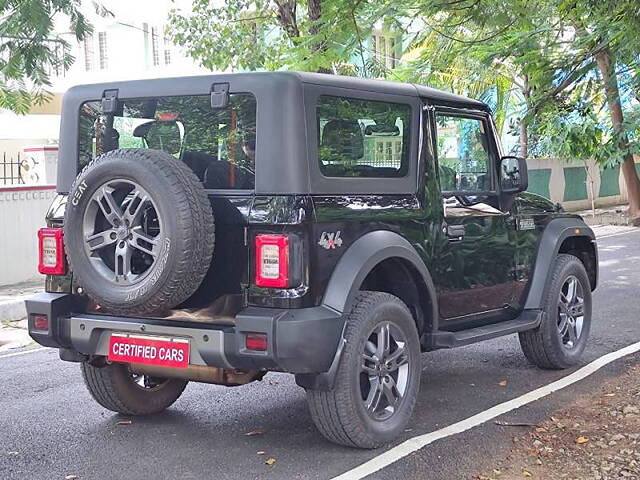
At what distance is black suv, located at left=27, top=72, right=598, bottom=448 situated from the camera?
4.58 m

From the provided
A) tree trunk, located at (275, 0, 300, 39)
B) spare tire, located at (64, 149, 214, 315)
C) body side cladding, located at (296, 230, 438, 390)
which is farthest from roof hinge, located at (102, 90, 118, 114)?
tree trunk, located at (275, 0, 300, 39)

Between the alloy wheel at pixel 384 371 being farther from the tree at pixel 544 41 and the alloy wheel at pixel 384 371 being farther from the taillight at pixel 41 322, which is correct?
the tree at pixel 544 41

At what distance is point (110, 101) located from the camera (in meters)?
5.35

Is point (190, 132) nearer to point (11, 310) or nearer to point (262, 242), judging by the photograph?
point (262, 242)

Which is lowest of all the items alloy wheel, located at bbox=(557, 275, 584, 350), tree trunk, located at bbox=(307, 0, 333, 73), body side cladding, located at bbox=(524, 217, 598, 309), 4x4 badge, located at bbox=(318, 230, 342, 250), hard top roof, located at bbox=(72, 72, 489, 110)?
alloy wheel, located at bbox=(557, 275, 584, 350)

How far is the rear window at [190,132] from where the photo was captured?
486 cm

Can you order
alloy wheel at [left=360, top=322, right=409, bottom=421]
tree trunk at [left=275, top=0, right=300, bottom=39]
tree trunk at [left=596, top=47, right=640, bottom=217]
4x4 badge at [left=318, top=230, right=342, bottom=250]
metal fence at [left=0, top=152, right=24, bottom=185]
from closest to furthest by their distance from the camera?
4x4 badge at [left=318, top=230, right=342, bottom=250], alloy wheel at [left=360, top=322, right=409, bottom=421], metal fence at [left=0, top=152, right=24, bottom=185], tree trunk at [left=275, top=0, right=300, bottom=39], tree trunk at [left=596, top=47, right=640, bottom=217]

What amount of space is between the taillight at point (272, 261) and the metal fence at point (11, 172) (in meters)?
9.91

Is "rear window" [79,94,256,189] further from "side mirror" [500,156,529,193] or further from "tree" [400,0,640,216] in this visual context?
"tree" [400,0,640,216]

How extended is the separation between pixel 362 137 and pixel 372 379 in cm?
139

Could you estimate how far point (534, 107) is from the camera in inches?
490

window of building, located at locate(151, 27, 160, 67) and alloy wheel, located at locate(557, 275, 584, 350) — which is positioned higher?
window of building, located at locate(151, 27, 160, 67)

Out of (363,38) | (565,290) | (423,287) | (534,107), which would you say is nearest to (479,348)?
(565,290)

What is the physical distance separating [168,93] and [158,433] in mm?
2056
